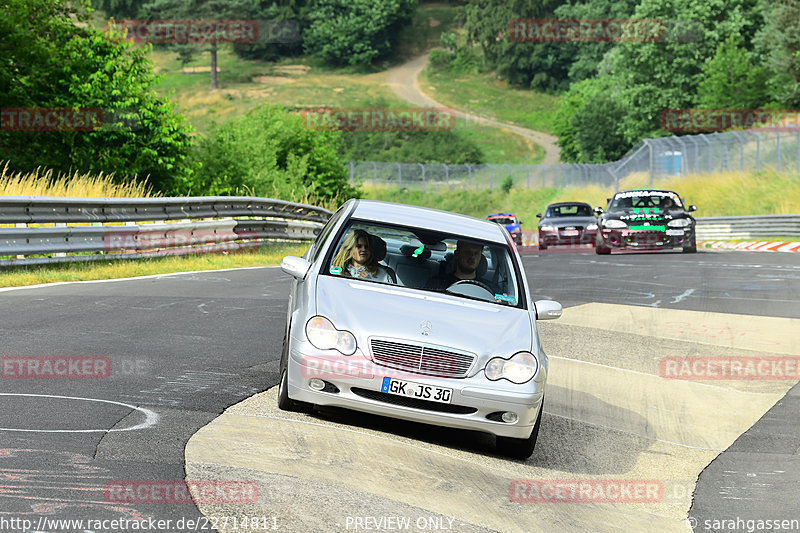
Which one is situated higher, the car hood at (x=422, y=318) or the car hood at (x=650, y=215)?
the car hood at (x=422, y=318)

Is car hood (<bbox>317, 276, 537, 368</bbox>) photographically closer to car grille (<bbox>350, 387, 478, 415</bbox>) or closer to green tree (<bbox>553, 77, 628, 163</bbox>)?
car grille (<bbox>350, 387, 478, 415</bbox>)

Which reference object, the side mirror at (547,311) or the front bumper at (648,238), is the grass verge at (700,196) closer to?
the front bumper at (648,238)

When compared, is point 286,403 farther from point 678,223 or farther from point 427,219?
point 678,223

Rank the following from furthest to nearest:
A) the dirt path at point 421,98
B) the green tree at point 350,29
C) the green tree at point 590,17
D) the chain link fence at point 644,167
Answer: the green tree at point 350,29
the green tree at point 590,17
the dirt path at point 421,98
the chain link fence at point 644,167

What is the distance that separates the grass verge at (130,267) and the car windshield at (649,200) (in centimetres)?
895

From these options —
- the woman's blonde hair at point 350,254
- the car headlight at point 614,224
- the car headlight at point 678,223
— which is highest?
the woman's blonde hair at point 350,254

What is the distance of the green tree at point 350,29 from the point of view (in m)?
148

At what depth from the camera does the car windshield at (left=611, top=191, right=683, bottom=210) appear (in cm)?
2781

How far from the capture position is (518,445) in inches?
288

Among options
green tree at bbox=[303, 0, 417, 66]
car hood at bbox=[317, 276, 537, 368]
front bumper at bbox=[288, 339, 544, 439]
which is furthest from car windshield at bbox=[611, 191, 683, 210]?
green tree at bbox=[303, 0, 417, 66]

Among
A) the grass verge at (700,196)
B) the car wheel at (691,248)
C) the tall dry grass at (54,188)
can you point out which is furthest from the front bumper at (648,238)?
the tall dry grass at (54,188)

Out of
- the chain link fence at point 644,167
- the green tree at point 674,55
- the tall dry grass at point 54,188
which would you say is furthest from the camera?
the green tree at point 674,55

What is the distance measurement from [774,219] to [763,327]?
81.6 feet

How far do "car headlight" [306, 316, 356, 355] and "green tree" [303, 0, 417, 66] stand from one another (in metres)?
143
